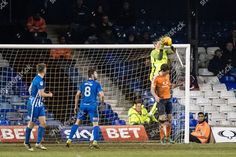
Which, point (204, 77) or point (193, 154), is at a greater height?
point (204, 77)

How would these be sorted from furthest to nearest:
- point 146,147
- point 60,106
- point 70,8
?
point 70,8 → point 60,106 → point 146,147

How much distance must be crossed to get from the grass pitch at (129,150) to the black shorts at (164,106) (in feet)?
2.50

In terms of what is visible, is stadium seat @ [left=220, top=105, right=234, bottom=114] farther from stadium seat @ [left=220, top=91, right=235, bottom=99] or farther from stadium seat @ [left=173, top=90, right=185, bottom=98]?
stadium seat @ [left=173, top=90, right=185, bottom=98]

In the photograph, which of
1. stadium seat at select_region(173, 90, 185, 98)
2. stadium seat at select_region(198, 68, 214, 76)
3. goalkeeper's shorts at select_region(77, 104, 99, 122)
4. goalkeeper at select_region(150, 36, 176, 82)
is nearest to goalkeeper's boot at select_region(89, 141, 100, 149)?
goalkeeper's shorts at select_region(77, 104, 99, 122)

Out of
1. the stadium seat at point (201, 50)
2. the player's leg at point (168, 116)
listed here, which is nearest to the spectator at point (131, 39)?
the stadium seat at point (201, 50)

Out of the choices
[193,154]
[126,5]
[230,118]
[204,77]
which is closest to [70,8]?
[126,5]

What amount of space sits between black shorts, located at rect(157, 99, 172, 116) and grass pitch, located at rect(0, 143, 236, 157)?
761 millimetres

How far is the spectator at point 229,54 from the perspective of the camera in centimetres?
2398

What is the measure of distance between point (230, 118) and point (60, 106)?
5.09 metres

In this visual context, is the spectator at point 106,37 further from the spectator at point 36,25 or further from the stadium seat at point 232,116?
the stadium seat at point 232,116

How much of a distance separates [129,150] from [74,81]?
4473 mm

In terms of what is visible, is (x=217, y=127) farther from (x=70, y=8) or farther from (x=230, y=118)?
(x=70, y=8)

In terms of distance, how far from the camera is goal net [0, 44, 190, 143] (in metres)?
20.3

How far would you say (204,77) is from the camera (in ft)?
79.4
